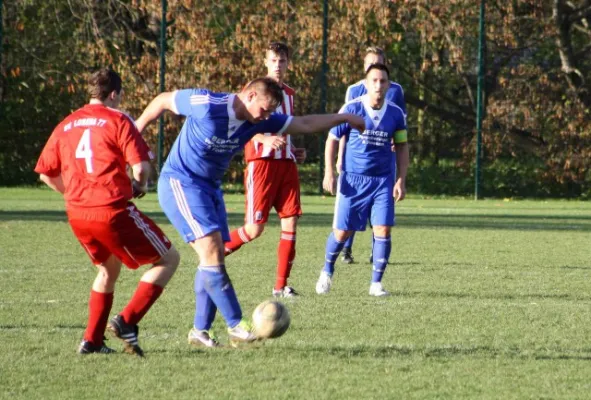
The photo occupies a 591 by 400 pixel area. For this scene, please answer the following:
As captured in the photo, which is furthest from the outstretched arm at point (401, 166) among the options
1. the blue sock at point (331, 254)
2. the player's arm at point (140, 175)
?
the player's arm at point (140, 175)

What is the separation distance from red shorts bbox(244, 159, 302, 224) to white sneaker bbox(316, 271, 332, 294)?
21.6 inches

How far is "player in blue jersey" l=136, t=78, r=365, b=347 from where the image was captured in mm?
6652

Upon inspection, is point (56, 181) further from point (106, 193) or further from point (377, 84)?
point (377, 84)

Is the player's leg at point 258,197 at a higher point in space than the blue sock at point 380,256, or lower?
higher

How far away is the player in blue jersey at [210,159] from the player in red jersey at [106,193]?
0.29m

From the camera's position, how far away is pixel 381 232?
9.58 meters

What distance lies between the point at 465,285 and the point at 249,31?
14.6 metres

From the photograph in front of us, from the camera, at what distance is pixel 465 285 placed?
10055 mm

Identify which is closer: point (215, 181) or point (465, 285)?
point (215, 181)

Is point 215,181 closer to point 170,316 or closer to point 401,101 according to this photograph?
point 170,316

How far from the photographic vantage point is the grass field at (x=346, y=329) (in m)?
5.74

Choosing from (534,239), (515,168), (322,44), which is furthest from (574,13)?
(534,239)

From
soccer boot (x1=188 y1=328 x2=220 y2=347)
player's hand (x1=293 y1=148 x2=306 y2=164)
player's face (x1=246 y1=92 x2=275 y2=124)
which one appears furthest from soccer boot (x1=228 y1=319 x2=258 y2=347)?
player's hand (x1=293 y1=148 x2=306 y2=164)

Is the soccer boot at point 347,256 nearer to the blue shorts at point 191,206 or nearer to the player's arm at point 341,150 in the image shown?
the player's arm at point 341,150
